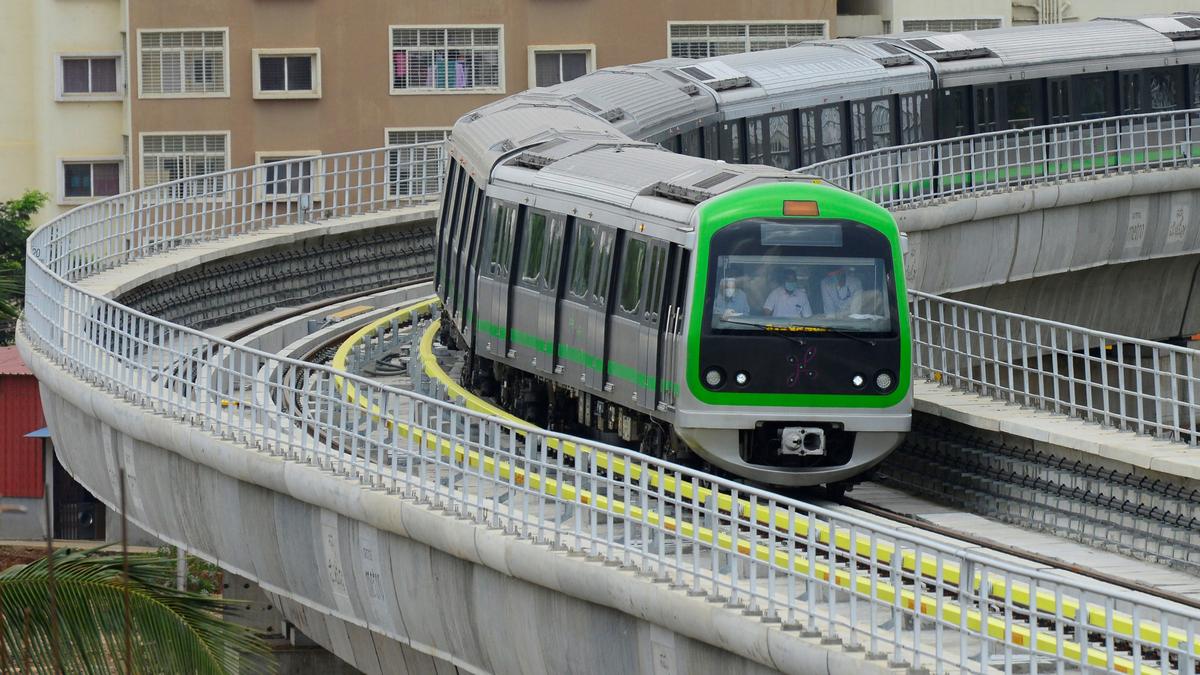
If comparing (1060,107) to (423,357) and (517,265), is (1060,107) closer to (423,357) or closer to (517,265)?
(423,357)

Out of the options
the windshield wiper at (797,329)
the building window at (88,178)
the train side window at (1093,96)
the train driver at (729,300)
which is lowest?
the building window at (88,178)

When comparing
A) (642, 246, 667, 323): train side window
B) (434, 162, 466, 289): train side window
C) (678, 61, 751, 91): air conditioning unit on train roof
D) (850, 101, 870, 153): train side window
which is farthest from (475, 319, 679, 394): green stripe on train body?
(850, 101, 870, 153): train side window

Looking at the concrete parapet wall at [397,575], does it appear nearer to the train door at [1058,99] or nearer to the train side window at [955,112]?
the train side window at [955,112]

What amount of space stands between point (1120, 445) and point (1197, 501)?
96 cm

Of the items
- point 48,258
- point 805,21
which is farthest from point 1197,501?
point 805,21

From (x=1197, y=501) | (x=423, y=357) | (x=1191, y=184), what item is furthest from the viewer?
(x=1191, y=184)

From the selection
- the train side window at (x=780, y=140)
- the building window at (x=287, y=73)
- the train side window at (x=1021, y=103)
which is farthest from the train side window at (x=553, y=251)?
the building window at (x=287, y=73)

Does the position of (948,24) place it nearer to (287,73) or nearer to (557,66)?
(557,66)

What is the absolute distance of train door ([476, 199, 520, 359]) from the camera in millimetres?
21297

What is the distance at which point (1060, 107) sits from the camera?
1302 inches

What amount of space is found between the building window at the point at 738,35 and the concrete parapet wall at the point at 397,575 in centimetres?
2841

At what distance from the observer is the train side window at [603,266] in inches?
743

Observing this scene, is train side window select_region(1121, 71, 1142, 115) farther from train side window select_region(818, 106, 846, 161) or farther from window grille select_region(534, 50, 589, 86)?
window grille select_region(534, 50, 589, 86)

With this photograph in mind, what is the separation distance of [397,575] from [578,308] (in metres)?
4.17
